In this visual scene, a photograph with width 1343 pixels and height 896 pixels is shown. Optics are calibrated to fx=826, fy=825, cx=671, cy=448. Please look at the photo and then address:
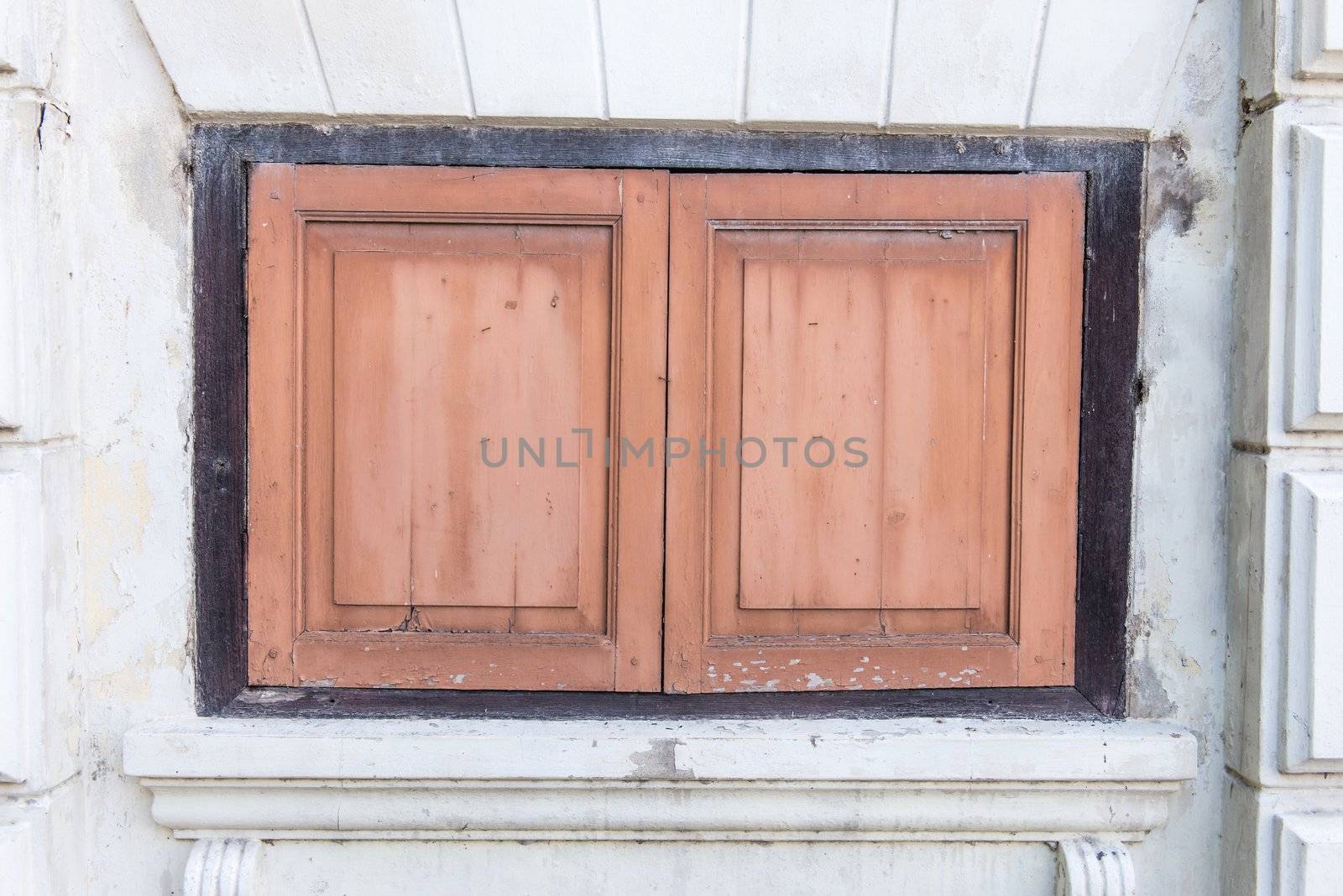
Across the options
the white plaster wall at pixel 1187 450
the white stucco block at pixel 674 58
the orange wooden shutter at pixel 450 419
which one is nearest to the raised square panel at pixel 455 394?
the orange wooden shutter at pixel 450 419

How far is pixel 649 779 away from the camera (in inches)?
60.2

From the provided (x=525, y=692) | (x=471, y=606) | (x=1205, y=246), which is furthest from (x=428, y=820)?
(x=1205, y=246)

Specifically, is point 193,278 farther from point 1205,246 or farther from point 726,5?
point 1205,246

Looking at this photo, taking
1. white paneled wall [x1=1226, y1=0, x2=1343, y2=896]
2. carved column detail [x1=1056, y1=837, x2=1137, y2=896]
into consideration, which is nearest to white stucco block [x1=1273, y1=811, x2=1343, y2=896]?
white paneled wall [x1=1226, y1=0, x2=1343, y2=896]

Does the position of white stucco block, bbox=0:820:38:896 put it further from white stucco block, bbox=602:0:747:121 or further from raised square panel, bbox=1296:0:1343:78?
raised square panel, bbox=1296:0:1343:78

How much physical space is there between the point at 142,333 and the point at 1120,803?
6.77 ft

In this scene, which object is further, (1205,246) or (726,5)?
(1205,246)

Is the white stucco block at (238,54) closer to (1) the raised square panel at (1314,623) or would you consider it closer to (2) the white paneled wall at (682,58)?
(2) the white paneled wall at (682,58)

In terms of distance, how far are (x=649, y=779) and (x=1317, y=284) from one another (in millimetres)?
1501

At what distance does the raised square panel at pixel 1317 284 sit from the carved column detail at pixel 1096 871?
872 mm

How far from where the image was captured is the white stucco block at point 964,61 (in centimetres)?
150

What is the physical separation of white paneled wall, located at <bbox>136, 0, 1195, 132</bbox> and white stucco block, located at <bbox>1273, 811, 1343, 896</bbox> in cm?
135

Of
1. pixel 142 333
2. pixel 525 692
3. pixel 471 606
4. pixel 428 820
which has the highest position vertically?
pixel 142 333

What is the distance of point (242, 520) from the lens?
1600 mm
